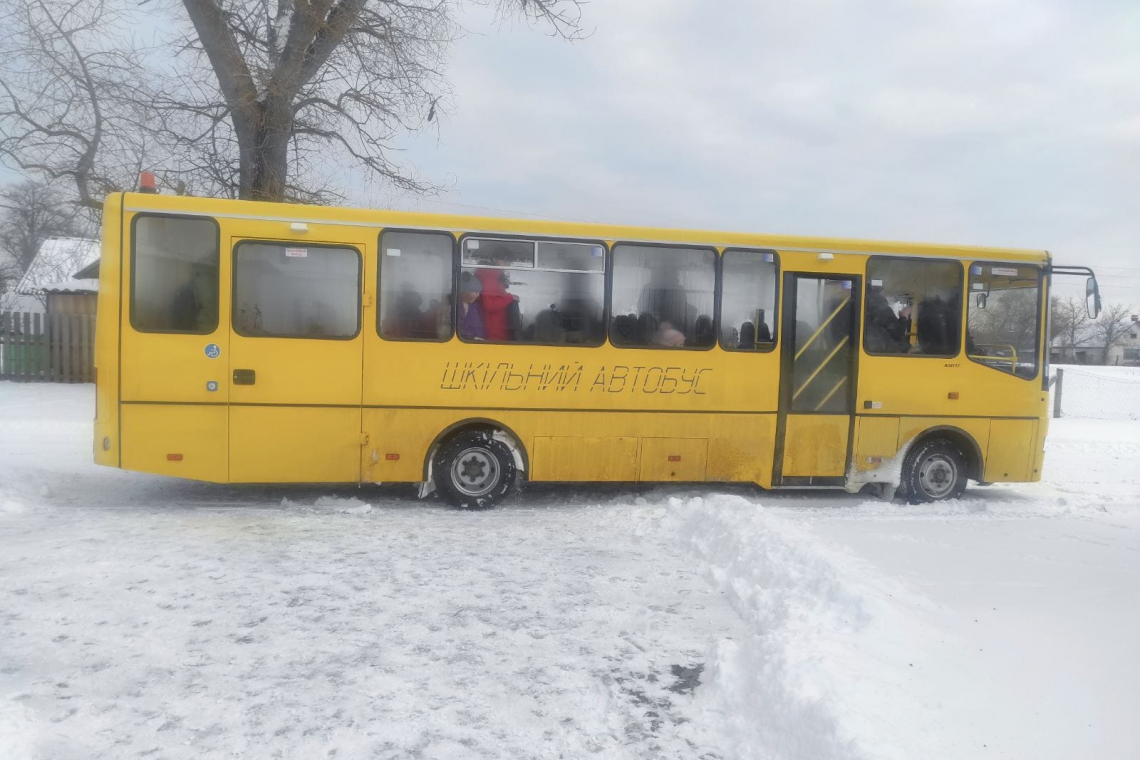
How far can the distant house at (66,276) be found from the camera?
2583 cm

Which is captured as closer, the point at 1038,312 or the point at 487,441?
the point at 487,441

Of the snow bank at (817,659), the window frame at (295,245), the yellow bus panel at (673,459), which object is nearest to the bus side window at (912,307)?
the yellow bus panel at (673,459)

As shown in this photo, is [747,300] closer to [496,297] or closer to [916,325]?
[916,325]

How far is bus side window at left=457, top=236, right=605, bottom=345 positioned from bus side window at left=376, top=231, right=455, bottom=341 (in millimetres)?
188

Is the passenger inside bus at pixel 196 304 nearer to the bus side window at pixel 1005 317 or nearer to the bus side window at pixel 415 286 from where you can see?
the bus side window at pixel 415 286

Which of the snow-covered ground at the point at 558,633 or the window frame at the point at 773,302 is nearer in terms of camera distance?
the snow-covered ground at the point at 558,633

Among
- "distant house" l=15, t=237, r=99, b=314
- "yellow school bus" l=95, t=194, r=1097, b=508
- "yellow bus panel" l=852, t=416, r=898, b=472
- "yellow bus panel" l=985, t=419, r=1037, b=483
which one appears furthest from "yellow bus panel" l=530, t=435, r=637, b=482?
"distant house" l=15, t=237, r=99, b=314

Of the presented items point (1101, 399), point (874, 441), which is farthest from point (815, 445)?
point (1101, 399)

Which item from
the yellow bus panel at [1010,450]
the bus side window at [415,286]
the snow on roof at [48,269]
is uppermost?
the snow on roof at [48,269]

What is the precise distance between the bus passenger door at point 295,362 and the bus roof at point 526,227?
0.30 metres

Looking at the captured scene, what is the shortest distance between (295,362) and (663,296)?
3843 millimetres

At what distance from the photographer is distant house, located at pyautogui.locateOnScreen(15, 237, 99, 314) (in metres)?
25.8

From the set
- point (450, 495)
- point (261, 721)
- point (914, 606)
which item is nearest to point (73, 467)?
point (450, 495)

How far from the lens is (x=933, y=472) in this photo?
940cm
